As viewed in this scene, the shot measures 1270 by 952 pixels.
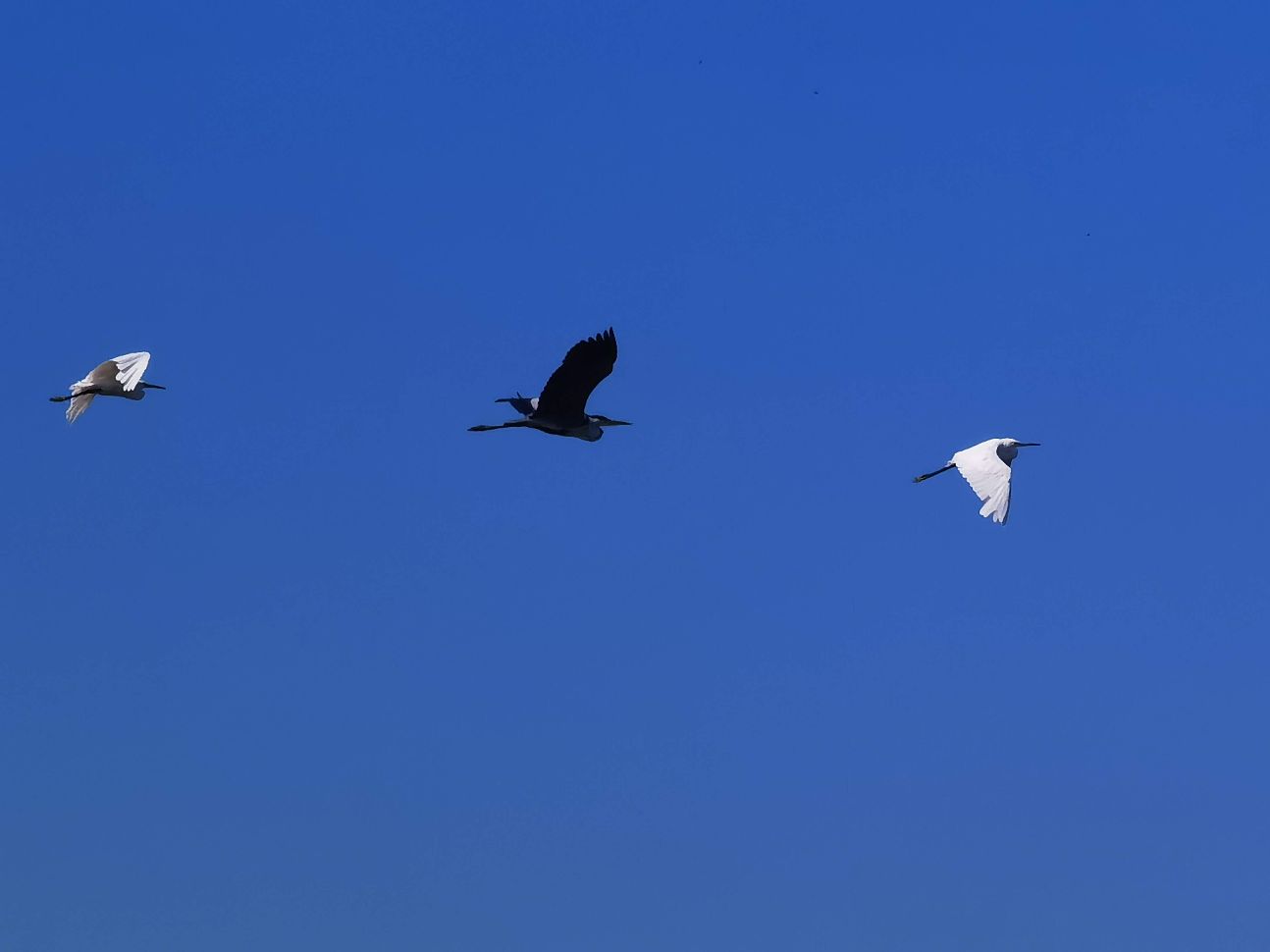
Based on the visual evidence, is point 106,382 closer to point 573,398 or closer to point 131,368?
point 131,368

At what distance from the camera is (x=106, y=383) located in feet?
219

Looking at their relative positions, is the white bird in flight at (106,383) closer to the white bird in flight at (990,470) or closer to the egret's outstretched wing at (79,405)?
the egret's outstretched wing at (79,405)

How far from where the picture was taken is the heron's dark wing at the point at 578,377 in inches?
2249

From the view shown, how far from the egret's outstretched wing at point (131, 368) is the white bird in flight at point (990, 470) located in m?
21.7

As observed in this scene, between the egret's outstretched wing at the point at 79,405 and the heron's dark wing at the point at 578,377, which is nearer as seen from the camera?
the heron's dark wing at the point at 578,377

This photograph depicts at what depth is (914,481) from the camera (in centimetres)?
7181

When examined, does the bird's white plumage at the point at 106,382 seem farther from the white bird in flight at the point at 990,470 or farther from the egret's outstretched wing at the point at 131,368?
the white bird in flight at the point at 990,470

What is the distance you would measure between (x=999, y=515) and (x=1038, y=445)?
39.7 feet

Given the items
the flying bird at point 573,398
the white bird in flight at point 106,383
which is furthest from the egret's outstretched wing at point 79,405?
the flying bird at point 573,398

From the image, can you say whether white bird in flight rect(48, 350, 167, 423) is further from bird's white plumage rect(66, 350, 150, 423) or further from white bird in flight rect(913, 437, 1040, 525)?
white bird in flight rect(913, 437, 1040, 525)

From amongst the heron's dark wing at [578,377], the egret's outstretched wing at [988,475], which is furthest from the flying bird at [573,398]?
the egret's outstretched wing at [988,475]

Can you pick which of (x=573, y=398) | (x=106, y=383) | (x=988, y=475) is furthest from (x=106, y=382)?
(x=988, y=475)

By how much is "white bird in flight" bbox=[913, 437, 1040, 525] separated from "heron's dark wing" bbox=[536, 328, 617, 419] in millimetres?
9852

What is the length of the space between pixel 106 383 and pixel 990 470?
23711 millimetres
